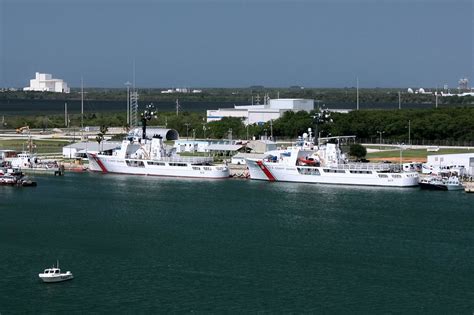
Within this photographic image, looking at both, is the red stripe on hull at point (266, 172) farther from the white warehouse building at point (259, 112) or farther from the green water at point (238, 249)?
the white warehouse building at point (259, 112)

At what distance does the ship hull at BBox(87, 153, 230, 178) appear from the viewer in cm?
5534

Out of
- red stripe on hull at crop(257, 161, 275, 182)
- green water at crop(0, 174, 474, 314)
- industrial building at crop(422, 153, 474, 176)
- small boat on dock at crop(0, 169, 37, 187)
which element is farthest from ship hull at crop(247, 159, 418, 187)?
small boat on dock at crop(0, 169, 37, 187)

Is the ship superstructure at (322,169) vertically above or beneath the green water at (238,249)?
above

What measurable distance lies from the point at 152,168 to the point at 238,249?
23.6 meters

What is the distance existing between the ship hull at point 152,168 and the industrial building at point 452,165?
11.0m

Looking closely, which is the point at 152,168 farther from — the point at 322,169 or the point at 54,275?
the point at 54,275

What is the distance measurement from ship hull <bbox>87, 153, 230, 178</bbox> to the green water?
5507 millimetres

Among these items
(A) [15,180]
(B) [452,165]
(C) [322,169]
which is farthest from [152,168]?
(B) [452,165]

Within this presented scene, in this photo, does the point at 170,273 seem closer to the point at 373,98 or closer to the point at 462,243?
the point at 462,243

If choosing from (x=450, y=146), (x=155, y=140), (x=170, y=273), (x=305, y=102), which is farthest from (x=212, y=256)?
(x=305, y=102)

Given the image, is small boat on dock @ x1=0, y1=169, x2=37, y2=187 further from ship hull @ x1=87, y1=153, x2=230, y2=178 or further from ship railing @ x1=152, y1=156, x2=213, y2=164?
ship railing @ x1=152, y1=156, x2=213, y2=164

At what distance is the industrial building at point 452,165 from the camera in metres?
52.9

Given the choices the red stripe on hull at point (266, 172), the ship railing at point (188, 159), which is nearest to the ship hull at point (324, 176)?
the red stripe on hull at point (266, 172)

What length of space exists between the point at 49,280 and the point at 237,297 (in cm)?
557
